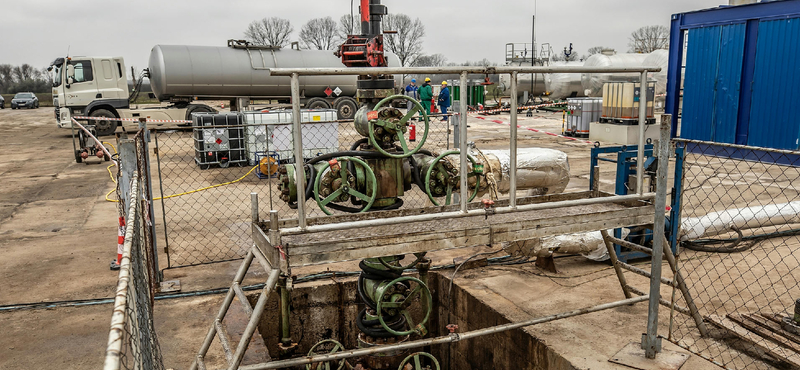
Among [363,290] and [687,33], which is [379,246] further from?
[687,33]

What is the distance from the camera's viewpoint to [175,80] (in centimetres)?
2031

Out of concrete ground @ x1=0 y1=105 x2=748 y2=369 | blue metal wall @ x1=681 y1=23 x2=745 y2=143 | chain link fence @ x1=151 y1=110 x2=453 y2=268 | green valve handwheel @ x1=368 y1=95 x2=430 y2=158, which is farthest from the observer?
blue metal wall @ x1=681 y1=23 x2=745 y2=143

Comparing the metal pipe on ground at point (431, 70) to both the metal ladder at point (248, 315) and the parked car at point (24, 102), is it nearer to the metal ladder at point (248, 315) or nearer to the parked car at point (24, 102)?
the metal ladder at point (248, 315)

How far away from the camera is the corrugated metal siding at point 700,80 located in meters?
13.2

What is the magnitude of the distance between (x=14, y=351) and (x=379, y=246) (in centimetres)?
314

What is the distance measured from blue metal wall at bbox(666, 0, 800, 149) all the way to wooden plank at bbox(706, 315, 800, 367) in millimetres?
Answer: 7465

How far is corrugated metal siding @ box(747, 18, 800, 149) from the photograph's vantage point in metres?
11.5

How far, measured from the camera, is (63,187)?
11.9 metres

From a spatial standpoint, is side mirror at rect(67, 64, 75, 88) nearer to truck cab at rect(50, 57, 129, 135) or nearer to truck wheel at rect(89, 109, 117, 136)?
truck cab at rect(50, 57, 129, 135)

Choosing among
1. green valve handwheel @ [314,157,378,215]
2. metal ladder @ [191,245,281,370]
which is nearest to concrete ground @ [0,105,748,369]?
metal ladder @ [191,245,281,370]

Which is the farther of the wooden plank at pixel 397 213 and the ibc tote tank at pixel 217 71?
the ibc tote tank at pixel 217 71

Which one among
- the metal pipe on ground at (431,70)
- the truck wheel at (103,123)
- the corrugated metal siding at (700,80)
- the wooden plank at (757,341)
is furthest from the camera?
the truck wheel at (103,123)

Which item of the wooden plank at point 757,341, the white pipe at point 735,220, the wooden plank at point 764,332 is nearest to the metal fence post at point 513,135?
the wooden plank at point 757,341

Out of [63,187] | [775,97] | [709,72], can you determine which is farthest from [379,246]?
[709,72]
